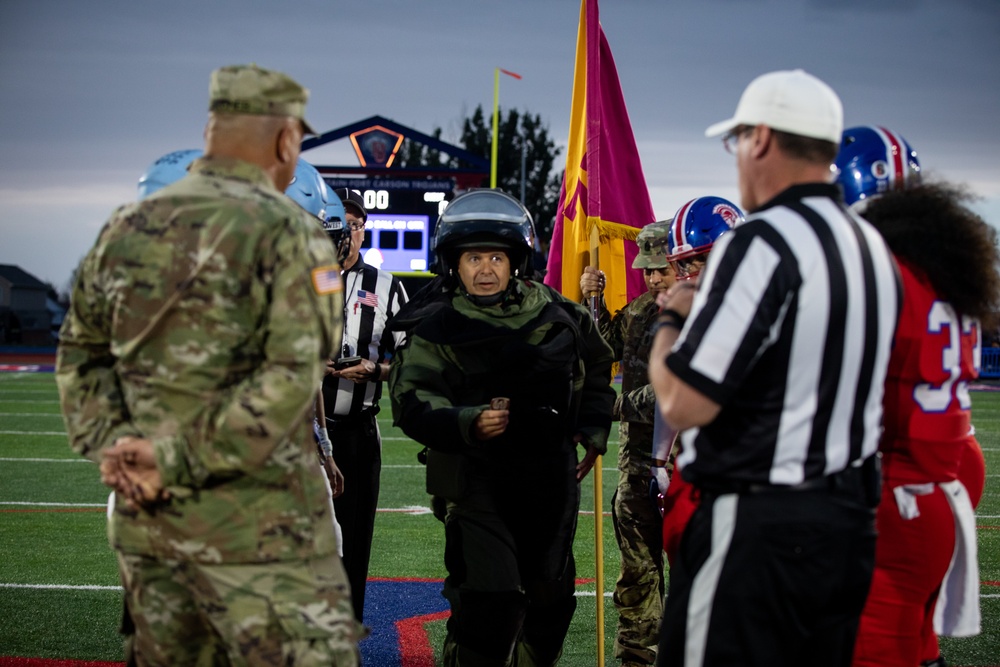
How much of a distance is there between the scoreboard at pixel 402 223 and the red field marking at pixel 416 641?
1665cm

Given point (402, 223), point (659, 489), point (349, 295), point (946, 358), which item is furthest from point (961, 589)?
point (402, 223)

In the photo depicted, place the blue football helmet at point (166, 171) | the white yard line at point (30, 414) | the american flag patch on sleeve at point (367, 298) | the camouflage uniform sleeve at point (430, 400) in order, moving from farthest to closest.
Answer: the white yard line at point (30, 414) < the american flag patch on sleeve at point (367, 298) < the camouflage uniform sleeve at point (430, 400) < the blue football helmet at point (166, 171)

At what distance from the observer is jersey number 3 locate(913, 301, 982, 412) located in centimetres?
322

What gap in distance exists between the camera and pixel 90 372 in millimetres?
2744

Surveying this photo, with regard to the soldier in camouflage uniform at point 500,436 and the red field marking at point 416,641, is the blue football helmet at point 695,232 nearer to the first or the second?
the soldier in camouflage uniform at point 500,436

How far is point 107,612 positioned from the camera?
6.15 metres

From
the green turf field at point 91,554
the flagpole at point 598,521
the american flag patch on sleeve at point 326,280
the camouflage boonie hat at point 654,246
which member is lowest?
the green turf field at point 91,554

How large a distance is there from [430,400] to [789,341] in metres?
1.98

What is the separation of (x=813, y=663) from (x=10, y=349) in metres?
42.5

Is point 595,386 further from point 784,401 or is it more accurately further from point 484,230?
point 784,401

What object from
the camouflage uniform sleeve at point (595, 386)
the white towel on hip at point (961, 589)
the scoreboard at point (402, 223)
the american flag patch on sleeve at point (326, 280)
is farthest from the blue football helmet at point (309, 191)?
the scoreboard at point (402, 223)

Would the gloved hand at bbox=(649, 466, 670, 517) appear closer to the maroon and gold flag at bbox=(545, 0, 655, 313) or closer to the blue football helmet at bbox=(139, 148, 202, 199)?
the maroon and gold flag at bbox=(545, 0, 655, 313)

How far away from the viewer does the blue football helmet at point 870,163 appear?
3695mm

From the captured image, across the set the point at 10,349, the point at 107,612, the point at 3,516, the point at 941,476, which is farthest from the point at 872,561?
the point at 10,349
